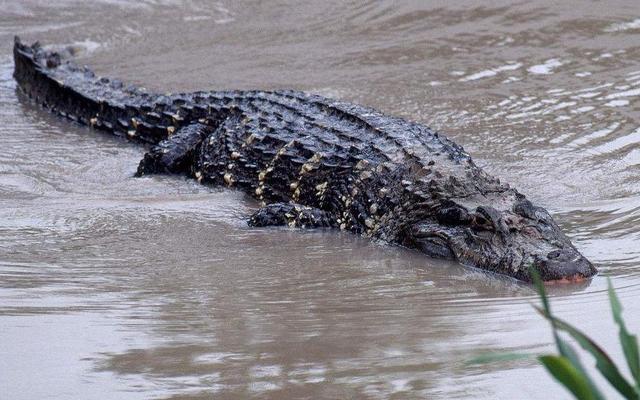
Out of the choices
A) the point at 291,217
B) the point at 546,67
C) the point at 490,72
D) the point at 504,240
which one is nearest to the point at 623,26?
the point at 546,67

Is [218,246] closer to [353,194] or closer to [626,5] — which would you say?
[353,194]

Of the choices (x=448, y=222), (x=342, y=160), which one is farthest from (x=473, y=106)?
(x=448, y=222)

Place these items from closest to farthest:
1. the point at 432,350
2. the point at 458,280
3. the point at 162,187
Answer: the point at 432,350
the point at 458,280
the point at 162,187

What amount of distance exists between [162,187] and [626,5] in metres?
6.52

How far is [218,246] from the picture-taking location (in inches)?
204

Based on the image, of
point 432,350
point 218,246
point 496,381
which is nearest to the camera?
point 496,381

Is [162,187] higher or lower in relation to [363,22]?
lower

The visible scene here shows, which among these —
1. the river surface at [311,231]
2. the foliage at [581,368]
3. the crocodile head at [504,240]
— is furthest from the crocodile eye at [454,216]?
the foliage at [581,368]

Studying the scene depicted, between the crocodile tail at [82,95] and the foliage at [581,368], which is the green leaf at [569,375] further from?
the crocodile tail at [82,95]

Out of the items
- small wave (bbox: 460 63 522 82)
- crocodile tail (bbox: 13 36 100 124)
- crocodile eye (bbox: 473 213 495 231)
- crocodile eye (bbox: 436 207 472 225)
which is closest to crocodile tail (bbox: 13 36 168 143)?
crocodile tail (bbox: 13 36 100 124)

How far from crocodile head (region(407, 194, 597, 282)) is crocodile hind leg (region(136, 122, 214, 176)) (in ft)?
7.74

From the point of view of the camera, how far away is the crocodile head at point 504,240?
4598mm

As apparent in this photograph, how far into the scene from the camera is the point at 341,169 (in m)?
6.10

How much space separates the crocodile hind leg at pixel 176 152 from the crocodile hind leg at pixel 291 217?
1496 millimetres
